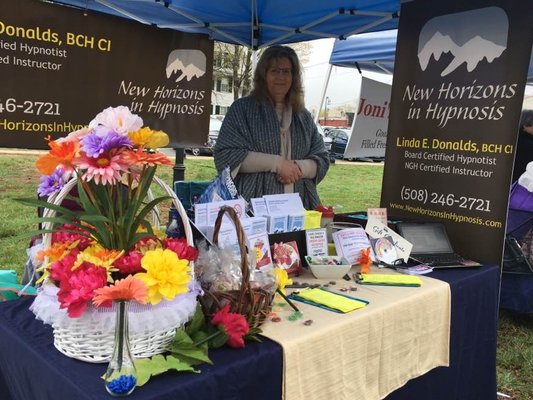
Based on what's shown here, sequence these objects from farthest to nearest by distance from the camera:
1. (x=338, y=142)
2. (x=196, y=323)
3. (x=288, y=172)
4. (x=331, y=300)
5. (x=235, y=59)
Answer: (x=338, y=142) → (x=235, y=59) → (x=288, y=172) → (x=331, y=300) → (x=196, y=323)

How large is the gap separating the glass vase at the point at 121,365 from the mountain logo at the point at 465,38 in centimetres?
193

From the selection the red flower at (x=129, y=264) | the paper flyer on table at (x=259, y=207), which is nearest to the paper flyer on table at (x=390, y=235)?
the paper flyer on table at (x=259, y=207)

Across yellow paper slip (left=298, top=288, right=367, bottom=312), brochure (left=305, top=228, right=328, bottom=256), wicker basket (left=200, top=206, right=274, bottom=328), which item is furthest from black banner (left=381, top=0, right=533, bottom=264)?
wicker basket (left=200, top=206, right=274, bottom=328)

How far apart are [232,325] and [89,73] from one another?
2.57 m

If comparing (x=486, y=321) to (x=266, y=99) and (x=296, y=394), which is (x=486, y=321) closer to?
(x=296, y=394)

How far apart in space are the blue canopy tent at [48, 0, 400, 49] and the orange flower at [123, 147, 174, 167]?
2464mm

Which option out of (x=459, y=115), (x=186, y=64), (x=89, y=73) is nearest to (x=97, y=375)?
(x=459, y=115)

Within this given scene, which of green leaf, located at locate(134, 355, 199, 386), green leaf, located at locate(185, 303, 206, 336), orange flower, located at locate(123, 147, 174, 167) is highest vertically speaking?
orange flower, located at locate(123, 147, 174, 167)

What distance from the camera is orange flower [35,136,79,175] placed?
99cm

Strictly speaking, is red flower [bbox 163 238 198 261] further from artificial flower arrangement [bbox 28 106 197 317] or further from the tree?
the tree

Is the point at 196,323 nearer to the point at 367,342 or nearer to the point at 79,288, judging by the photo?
the point at 79,288

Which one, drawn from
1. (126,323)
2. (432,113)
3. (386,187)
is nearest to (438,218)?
(386,187)

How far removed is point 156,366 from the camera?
3.33 ft

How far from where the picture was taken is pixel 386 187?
258cm
